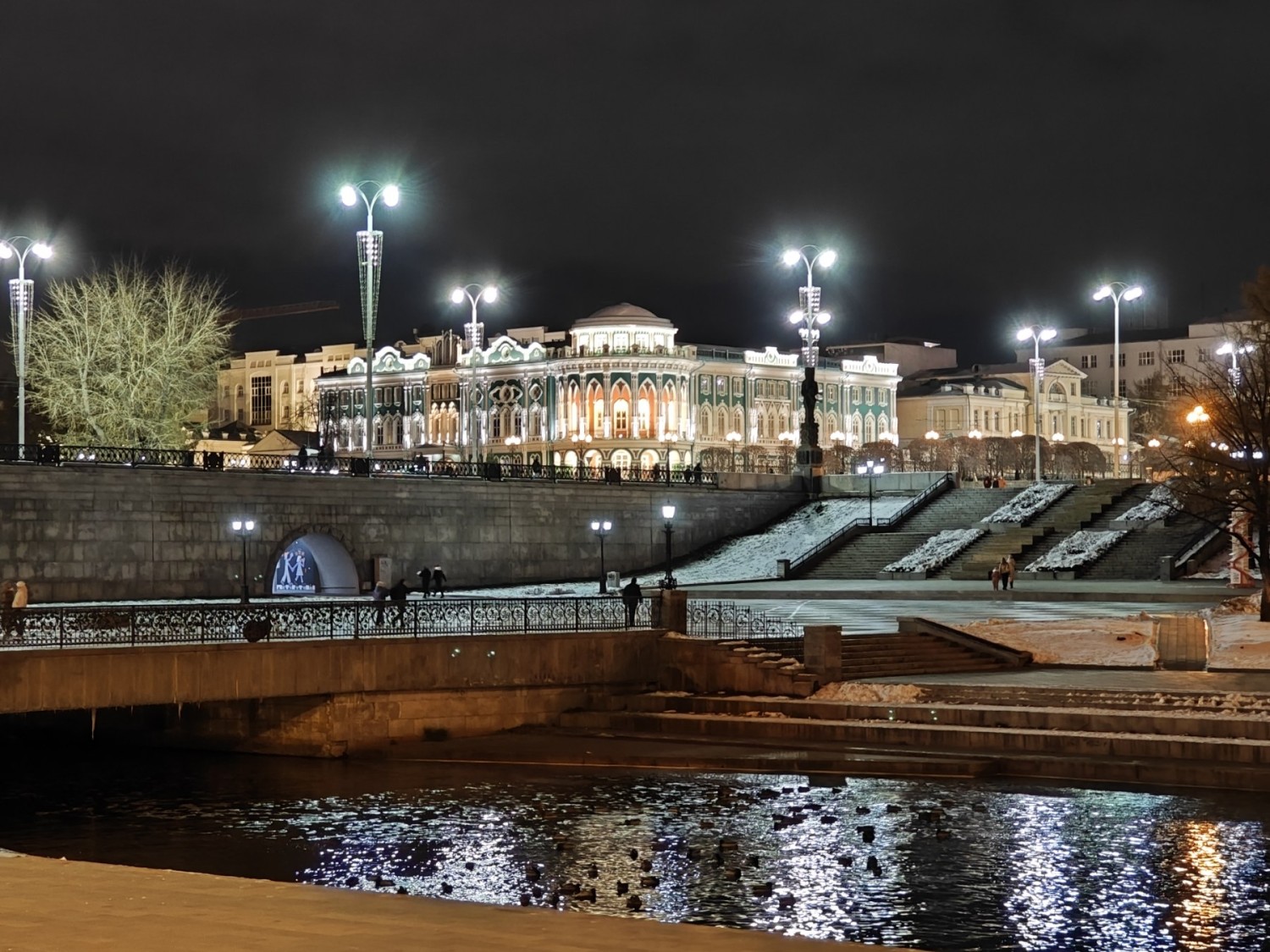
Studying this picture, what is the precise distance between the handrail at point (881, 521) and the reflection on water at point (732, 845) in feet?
114

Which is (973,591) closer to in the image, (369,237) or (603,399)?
(369,237)

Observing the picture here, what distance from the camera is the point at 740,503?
71438 mm

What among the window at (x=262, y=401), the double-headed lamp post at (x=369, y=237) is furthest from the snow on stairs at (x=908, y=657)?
the window at (x=262, y=401)

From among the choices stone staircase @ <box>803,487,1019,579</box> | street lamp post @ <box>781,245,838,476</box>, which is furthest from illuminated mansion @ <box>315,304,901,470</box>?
stone staircase @ <box>803,487,1019,579</box>

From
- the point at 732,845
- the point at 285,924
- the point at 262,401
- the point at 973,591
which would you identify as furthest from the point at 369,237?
the point at 262,401

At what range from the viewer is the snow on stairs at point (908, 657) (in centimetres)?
3472

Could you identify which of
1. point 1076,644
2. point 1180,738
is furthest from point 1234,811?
point 1076,644

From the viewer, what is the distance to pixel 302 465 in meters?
57.3

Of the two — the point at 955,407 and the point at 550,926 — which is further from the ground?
the point at 955,407

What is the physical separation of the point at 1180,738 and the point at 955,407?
10587 centimetres

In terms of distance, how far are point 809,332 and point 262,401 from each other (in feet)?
284

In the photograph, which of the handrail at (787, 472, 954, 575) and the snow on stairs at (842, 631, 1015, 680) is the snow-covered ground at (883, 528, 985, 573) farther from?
the snow on stairs at (842, 631, 1015, 680)

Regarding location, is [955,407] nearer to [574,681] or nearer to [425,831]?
[574,681]

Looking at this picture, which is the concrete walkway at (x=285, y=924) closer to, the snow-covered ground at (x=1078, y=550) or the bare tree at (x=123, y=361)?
the snow-covered ground at (x=1078, y=550)
